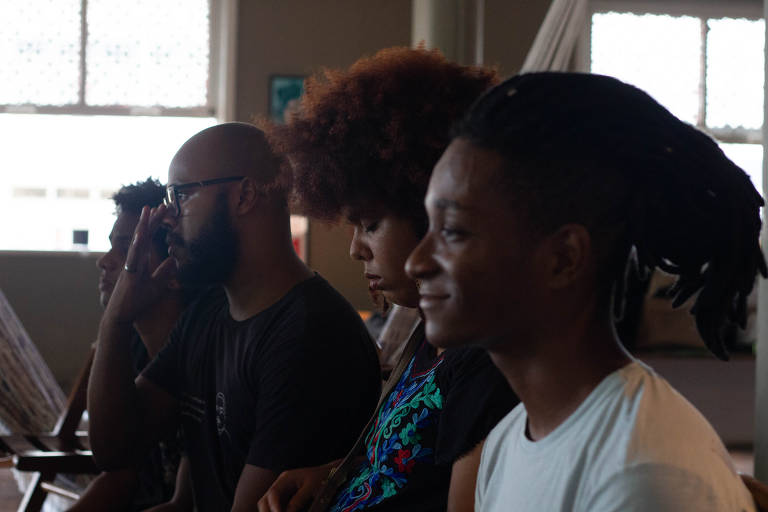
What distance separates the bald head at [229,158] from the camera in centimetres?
180

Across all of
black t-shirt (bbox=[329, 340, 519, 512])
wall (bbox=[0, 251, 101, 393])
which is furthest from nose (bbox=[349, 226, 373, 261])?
wall (bbox=[0, 251, 101, 393])

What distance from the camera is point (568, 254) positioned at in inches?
29.7

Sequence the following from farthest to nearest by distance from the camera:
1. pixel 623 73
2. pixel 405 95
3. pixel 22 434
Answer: pixel 623 73
pixel 22 434
pixel 405 95

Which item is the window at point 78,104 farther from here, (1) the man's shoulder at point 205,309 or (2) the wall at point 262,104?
Result: (1) the man's shoulder at point 205,309

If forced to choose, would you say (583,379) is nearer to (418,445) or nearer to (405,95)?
(418,445)

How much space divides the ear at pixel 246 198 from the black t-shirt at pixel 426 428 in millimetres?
651

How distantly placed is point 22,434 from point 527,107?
2398 millimetres

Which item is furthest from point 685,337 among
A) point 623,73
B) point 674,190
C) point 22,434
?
point 674,190

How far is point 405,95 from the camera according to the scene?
1255mm

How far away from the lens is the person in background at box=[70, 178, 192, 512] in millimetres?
2045

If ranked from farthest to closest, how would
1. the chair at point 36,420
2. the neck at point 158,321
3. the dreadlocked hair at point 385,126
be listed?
the chair at point 36,420 < the neck at point 158,321 < the dreadlocked hair at point 385,126

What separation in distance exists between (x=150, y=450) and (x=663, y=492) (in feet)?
5.03

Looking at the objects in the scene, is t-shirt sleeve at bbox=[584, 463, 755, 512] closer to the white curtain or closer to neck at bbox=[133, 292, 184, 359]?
neck at bbox=[133, 292, 184, 359]

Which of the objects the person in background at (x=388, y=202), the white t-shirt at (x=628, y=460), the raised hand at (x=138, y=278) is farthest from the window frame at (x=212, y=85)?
the white t-shirt at (x=628, y=460)
